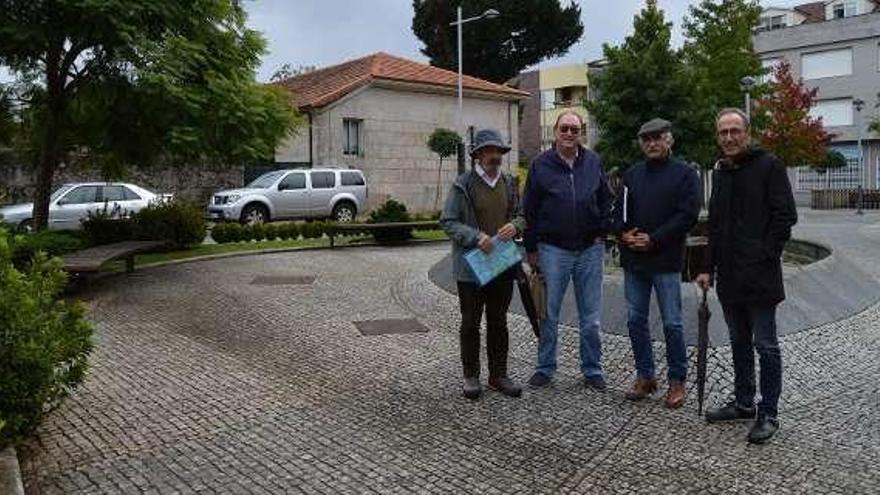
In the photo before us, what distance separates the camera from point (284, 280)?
11.8 m

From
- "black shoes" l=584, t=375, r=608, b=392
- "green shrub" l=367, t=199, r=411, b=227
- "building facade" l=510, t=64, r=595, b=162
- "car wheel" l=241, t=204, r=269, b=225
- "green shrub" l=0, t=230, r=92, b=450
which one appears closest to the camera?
"green shrub" l=0, t=230, r=92, b=450

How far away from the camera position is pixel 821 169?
44281 millimetres

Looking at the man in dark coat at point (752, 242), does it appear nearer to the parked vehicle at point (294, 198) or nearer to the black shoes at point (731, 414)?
the black shoes at point (731, 414)

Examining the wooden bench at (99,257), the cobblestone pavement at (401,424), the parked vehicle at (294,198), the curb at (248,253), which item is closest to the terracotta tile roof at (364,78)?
the parked vehicle at (294,198)

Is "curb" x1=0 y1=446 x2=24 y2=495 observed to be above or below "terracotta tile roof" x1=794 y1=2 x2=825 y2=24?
below

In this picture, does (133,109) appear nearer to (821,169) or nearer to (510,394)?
(510,394)

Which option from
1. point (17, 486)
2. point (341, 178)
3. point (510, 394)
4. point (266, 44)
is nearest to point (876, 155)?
point (341, 178)

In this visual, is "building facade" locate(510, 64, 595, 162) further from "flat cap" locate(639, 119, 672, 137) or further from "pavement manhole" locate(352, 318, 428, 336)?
"flat cap" locate(639, 119, 672, 137)

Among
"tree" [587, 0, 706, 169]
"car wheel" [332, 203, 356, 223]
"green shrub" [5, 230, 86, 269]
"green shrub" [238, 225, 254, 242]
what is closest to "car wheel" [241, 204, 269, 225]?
"car wheel" [332, 203, 356, 223]

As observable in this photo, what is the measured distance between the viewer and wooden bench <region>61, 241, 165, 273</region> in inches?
397

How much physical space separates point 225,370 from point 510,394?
2.32m

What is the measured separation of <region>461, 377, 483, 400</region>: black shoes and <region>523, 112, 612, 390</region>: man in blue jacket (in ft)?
1.55

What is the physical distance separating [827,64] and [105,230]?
43241mm

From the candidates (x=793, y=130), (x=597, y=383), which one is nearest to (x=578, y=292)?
(x=597, y=383)
